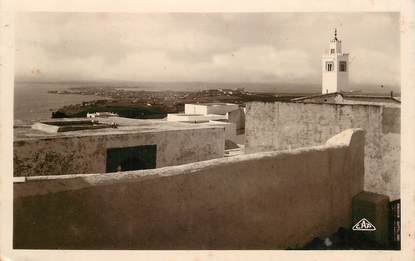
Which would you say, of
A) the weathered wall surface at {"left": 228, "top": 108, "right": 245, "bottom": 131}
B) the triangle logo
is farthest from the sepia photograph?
the weathered wall surface at {"left": 228, "top": 108, "right": 245, "bottom": 131}

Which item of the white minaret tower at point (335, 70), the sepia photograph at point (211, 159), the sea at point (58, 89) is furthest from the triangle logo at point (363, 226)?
the sea at point (58, 89)

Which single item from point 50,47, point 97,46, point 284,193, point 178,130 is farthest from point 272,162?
point 178,130

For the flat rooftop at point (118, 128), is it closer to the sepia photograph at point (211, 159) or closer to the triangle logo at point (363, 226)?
the sepia photograph at point (211, 159)

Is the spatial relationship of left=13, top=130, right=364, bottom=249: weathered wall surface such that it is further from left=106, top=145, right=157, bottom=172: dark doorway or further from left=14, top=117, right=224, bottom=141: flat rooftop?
left=106, top=145, right=157, bottom=172: dark doorway

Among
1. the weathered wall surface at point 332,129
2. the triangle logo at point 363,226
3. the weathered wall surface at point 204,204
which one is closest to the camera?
the weathered wall surface at point 204,204

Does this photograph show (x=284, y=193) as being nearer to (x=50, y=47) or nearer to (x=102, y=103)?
(x=50, y=47)

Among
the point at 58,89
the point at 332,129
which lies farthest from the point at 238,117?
the point at 58,89
